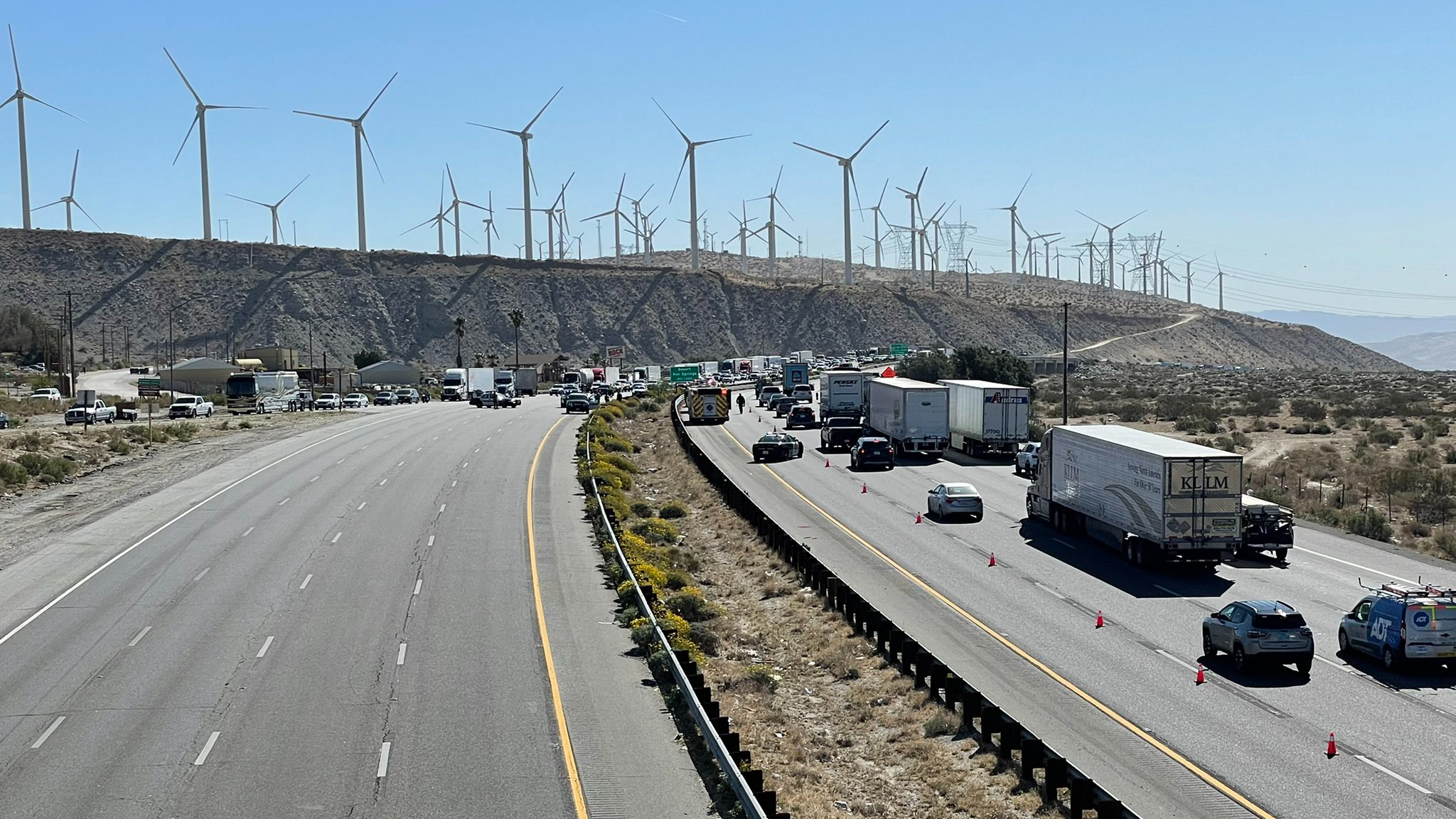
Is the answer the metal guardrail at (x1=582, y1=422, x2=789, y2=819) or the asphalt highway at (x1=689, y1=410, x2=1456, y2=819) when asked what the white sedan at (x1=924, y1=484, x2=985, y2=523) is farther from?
the metal guardrail at (x1=582, y1=422, x2=789, y2=819)

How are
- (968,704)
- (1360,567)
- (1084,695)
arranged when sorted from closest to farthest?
1. (968,704)
2. (1084,695)
3. (1360,567)

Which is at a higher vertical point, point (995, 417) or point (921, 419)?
point (995, 417)

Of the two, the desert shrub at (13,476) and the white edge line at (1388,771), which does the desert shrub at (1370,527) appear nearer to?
the white edge line at (1388,771)

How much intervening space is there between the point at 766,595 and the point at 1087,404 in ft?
235

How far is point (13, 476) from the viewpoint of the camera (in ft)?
174

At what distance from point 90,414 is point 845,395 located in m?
48.7

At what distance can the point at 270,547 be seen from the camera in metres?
36.7

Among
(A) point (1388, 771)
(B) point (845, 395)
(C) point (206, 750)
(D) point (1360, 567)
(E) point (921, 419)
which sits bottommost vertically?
(A) point (1388, 771)

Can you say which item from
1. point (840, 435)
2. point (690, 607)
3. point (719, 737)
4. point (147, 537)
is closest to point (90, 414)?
point (840, 435)

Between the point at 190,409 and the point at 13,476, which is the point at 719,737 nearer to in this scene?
the point at 13,476

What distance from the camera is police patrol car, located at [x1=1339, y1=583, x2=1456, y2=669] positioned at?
914 inches

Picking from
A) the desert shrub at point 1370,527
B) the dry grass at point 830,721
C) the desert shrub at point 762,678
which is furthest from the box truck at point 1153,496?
the desert shrub at point 762,678

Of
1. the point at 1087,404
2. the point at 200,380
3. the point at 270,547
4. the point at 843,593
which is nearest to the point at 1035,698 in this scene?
the point at 843,593

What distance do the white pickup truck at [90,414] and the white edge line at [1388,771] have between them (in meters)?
76.8
